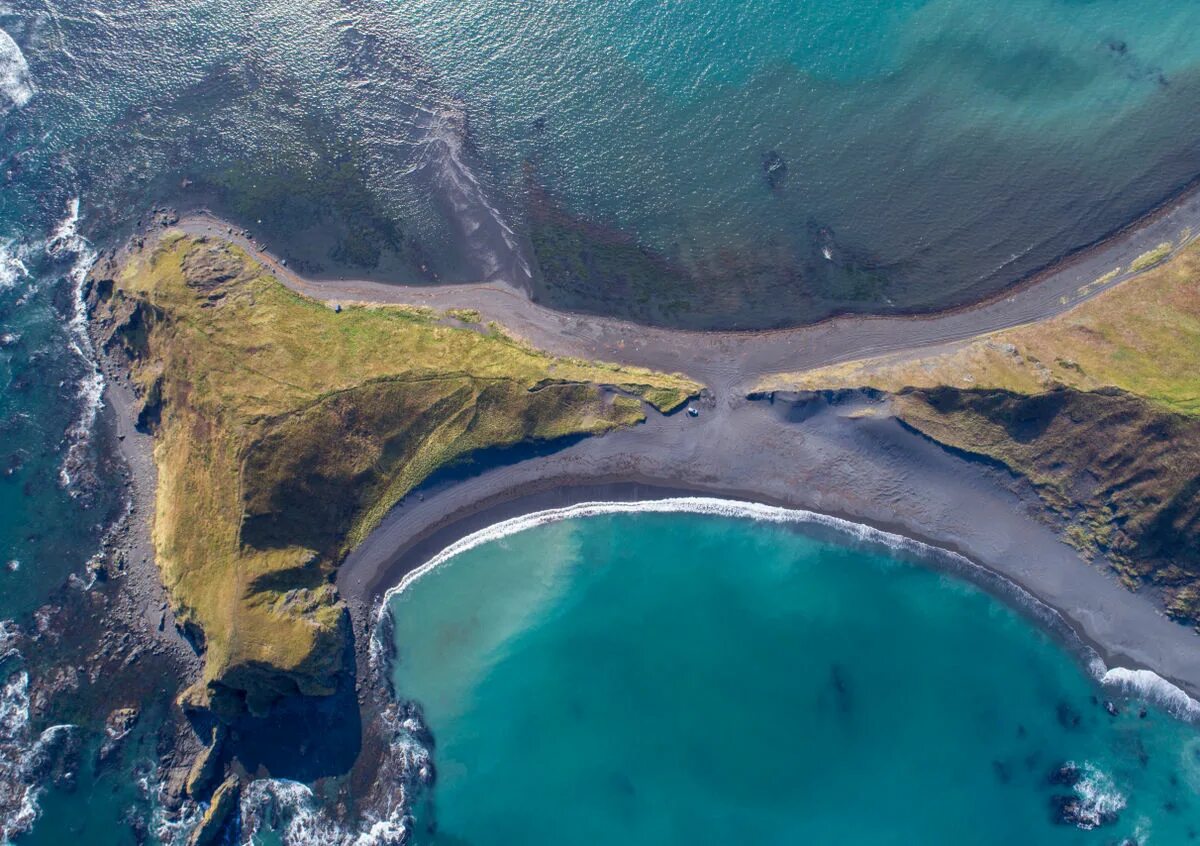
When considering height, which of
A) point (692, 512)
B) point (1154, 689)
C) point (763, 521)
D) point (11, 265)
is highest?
point (11, 265)

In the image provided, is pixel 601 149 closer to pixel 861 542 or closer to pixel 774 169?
pixel 774 169

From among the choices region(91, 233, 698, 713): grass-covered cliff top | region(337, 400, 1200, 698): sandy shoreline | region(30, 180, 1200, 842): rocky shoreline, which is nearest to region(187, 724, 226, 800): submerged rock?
region(30, 180, 1200, 842): rocky shoreline

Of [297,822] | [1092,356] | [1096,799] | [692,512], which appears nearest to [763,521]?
[692,512]

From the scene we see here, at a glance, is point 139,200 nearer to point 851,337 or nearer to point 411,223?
point 411,223

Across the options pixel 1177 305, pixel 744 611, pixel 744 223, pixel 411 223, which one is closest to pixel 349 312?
pixel 411 223

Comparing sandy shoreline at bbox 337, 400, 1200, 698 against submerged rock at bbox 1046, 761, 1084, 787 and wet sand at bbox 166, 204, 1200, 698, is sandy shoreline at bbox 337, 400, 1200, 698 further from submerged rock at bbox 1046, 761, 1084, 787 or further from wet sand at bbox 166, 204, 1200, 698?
submerged rock at bbox 1046, 761, 1084, 787

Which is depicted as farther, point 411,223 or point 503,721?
point 411,223

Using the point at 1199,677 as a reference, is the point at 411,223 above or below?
above
